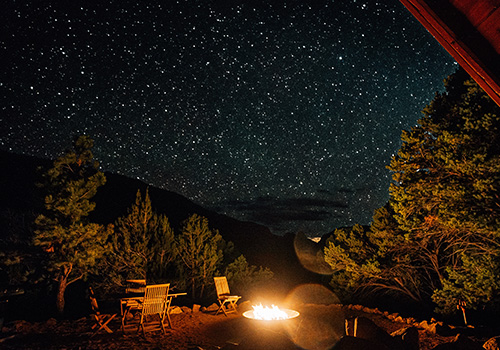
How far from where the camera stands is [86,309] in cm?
900

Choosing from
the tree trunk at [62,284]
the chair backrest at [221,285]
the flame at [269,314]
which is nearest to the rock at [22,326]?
the tree trunk at [62,284]

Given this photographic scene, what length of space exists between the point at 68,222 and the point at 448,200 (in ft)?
27.5

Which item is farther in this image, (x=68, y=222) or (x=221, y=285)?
(x=221, y=285)

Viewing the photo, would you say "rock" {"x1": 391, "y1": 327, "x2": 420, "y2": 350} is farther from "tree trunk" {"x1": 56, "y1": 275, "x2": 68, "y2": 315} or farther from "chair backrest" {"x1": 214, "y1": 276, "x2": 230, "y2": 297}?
"tree trunk" {"x1": 56, "y1": 275, "x2": 68, "y2": 315}

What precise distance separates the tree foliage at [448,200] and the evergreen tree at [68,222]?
6021mm

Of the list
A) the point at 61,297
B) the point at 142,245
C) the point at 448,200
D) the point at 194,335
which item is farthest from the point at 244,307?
the point at 448,200

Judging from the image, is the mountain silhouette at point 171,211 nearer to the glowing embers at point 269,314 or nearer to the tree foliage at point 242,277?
the tree foliage at point 242,277

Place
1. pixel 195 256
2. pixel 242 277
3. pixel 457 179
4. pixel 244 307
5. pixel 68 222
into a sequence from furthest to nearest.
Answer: pixel 242 277 → pixel 195 256 → pixel 244 307 → pixel 68 222 → pixel 457 179

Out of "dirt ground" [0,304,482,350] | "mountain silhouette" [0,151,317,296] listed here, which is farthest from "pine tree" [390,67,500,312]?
"mountain silhouette" [0,151,317,296]

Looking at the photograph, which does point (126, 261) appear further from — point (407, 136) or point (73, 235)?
point (407, 136)

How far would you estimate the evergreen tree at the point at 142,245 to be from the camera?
31.1ft

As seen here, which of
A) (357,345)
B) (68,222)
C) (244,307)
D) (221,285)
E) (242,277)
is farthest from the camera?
(242,277)

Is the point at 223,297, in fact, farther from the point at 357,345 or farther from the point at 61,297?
the point at 357,345

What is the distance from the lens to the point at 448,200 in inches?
215
